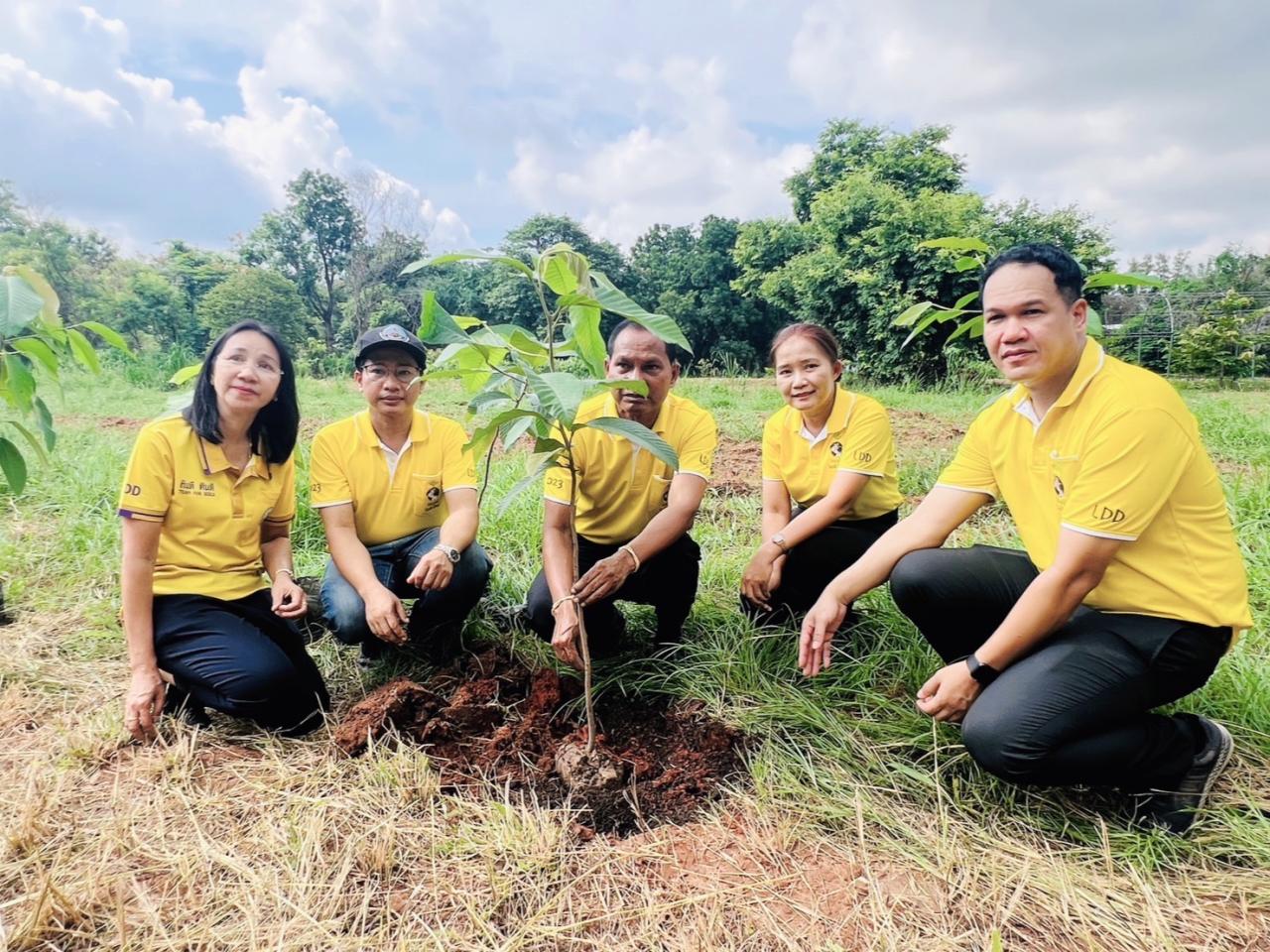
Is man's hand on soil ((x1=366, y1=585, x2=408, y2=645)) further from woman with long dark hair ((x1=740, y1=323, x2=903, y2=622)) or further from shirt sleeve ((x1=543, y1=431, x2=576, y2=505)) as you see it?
→ woman with long dark hair ((x1=740, y1=323, x2=903, y2=622))

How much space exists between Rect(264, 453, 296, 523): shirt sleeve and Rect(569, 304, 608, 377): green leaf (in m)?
1.10

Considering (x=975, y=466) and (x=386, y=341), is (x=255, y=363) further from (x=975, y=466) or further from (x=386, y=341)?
(x=975, y=466)

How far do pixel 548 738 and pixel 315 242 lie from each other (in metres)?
27.9

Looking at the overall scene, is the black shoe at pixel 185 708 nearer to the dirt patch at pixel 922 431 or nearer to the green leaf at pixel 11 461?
the green leaf at pixel 11 461

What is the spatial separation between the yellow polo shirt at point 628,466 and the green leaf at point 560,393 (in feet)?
2.44

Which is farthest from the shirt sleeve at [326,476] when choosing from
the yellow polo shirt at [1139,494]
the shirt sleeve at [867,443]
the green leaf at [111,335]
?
the yellow polo shirt at [1139,494]

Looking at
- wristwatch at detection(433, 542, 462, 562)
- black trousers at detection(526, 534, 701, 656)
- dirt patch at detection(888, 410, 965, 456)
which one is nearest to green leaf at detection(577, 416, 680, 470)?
black trousers at detection(526, 534, 701, 656)

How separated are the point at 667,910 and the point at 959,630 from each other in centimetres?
98

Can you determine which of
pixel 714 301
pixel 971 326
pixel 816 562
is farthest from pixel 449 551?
pixel 714 301

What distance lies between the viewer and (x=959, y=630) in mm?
1646

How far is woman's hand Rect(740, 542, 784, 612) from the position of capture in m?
1.96

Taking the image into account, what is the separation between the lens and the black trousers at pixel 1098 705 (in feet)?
4.21

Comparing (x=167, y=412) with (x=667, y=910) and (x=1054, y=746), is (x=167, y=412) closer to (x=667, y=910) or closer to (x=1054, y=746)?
(x=667, y=910)

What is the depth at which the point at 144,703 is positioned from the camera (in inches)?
61.6
